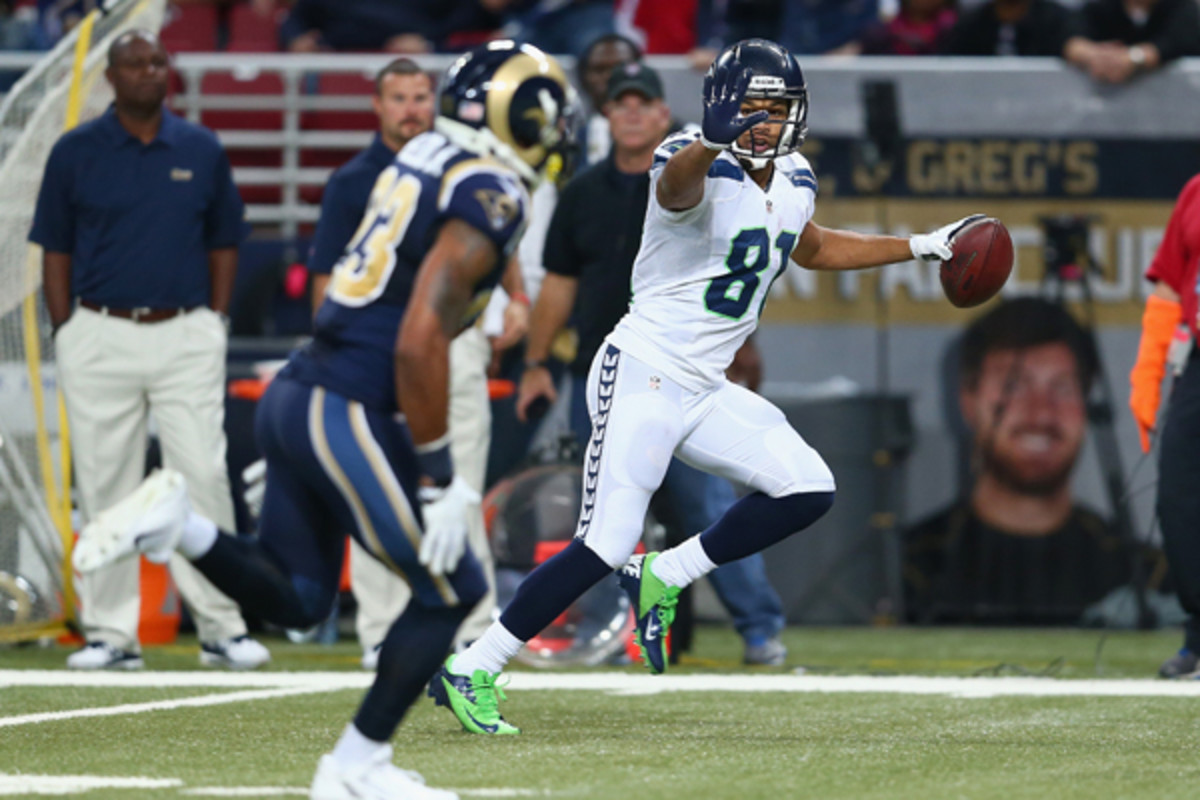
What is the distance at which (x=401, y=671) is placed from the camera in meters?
3.49

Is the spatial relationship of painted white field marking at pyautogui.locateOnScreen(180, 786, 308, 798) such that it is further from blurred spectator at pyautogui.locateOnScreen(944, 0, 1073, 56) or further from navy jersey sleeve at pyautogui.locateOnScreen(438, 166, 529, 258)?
blurred spectator at pyautogui.locateOnScreen(944, 0, 1073, 56)

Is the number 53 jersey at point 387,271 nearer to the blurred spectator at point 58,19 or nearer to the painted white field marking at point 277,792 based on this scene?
the painted white field marking at point 277,792

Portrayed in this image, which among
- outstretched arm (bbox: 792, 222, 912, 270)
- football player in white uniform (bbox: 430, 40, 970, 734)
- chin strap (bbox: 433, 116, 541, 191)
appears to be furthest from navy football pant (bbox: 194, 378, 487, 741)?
outstretched arm (bbox: 792, 222, 912, 270)

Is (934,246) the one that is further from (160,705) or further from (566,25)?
(566,25)

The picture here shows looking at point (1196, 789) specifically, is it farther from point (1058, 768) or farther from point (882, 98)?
point (882, 98)

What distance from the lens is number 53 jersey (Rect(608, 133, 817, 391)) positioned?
193 inches

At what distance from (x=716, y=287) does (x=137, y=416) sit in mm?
2676

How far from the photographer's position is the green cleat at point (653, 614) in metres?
5.04

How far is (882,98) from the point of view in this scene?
8680 mm

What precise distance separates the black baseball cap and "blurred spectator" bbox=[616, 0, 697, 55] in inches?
128

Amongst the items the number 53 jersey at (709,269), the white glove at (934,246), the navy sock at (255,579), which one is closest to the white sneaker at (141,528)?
the navy sock at (255,579)

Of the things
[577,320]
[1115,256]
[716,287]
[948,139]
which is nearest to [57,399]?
[577,320]

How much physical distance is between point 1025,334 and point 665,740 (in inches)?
181

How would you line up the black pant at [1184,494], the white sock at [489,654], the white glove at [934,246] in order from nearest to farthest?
the white sock at [489,654], the white glove at [934,246], the black pant at [1184,494]
